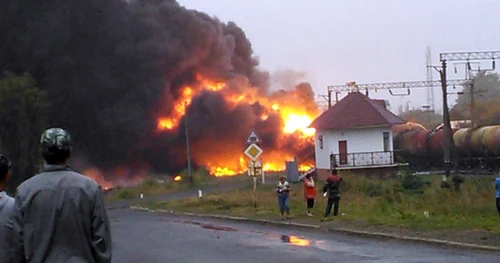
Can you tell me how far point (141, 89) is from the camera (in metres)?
64.0

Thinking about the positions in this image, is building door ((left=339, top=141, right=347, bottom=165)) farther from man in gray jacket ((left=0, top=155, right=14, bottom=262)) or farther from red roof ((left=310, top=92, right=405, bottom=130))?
man in gray jacket ((left=0, top=155, right=14, bottom=262))

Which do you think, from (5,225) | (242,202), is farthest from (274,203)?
(5,225)

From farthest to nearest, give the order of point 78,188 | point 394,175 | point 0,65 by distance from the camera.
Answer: point 0,65 → point 394,175 → point 78,188

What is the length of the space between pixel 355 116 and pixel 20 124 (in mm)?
23484

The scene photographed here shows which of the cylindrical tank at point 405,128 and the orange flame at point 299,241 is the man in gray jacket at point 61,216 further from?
the cylindrical tank at point 405,128

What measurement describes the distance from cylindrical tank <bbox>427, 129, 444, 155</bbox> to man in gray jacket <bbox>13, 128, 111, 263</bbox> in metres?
51.4

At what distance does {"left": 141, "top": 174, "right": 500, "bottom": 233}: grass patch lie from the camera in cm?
2061

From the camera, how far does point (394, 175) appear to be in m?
52.8

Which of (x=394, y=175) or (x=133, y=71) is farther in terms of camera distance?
(x=133, y=71)

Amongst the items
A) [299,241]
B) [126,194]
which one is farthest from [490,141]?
[299,241]

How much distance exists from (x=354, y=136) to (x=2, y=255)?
165ft

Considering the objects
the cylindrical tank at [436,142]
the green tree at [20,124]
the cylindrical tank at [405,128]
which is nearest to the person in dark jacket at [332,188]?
the green tree at [20,124]

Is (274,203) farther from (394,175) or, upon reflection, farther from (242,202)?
(394,175)

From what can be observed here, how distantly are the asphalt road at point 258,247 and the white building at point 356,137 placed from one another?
95.5 ft
